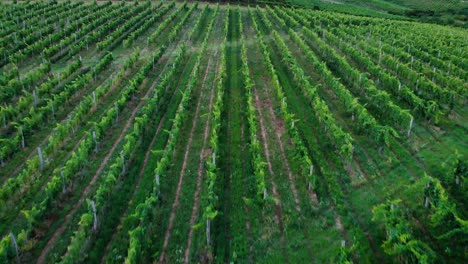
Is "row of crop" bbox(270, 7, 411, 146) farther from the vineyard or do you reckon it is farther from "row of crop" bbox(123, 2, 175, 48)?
"row of crop" bbox(123, 2, 175, 48)

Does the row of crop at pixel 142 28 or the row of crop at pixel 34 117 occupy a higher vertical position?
the row of crop at pixel 142 28

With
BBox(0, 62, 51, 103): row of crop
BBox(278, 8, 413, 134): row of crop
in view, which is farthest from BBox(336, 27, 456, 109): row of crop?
BBox(0, 62, 51, 103): row of crop

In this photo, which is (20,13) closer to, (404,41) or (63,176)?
(63,176)

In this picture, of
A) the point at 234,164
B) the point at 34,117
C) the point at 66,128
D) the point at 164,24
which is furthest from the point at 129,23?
the point at 234,164

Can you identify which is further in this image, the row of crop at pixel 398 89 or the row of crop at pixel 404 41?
the row of crop at pixel 404 41

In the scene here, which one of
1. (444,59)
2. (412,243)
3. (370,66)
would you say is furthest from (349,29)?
(412,243)

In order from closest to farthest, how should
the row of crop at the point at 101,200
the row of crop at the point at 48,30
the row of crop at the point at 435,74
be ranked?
the row of crop at the point at 101,200 → the row of crop at the point at 435,74 → the row of crop at the point at 48,30

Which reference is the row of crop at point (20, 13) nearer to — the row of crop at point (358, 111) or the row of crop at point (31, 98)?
the row of crop at point (31, 98)

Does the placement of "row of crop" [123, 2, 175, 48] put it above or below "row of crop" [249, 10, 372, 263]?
above

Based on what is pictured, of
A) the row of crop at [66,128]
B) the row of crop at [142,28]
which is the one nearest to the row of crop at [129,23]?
the row of crop at [142,28]
